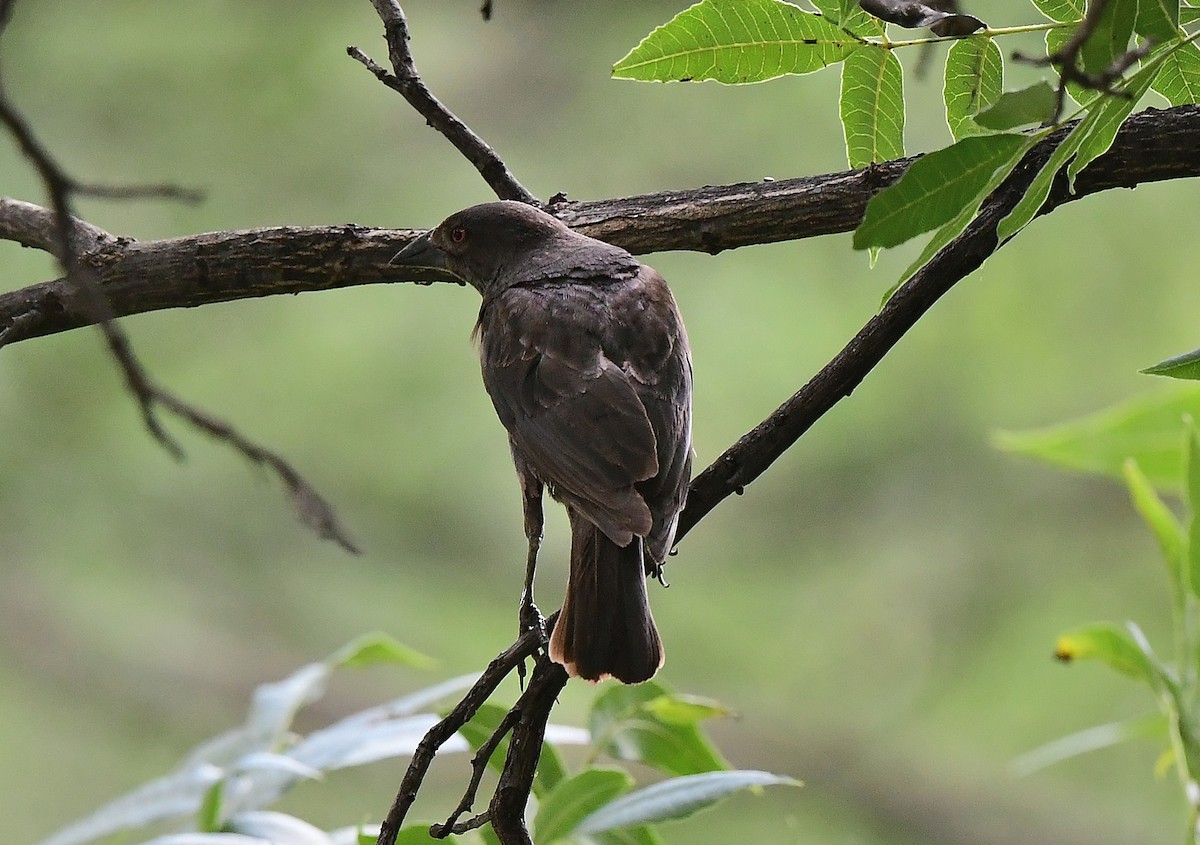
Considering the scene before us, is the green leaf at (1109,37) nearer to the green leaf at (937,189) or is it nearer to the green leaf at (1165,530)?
the green leaf at (937,189)

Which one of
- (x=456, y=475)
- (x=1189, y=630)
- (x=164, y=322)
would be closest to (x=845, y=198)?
(x=1189, y=630)

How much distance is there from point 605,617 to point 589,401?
46 centimetres

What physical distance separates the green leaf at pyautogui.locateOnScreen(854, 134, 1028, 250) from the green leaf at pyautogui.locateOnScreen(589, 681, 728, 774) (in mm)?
1071

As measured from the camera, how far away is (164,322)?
660 cm

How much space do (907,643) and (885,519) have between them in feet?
2.20

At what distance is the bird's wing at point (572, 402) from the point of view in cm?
217

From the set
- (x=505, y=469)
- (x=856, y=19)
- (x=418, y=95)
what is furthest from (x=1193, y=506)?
(x=505, y=469)

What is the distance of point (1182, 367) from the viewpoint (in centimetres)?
143

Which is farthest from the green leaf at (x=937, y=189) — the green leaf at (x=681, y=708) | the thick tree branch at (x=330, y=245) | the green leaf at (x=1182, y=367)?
the green leaf at (x=681, y=708)

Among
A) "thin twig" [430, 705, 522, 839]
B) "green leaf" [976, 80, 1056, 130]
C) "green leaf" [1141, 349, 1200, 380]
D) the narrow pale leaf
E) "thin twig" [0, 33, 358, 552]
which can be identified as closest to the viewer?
"thin twig" [0, 33, 358, 552]

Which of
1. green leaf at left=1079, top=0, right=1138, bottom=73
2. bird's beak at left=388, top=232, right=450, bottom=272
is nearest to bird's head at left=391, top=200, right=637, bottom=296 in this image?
bird's beak at left=388, top=232, right=450, bottom=272

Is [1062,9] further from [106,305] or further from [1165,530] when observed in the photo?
[106,305]

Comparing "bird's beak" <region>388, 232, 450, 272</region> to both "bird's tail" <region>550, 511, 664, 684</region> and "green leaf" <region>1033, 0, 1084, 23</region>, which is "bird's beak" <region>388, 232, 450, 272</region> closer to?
"bird's tail" <region>550, 511, 664, 684</region>

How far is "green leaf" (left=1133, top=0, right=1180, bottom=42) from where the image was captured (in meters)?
1.23
